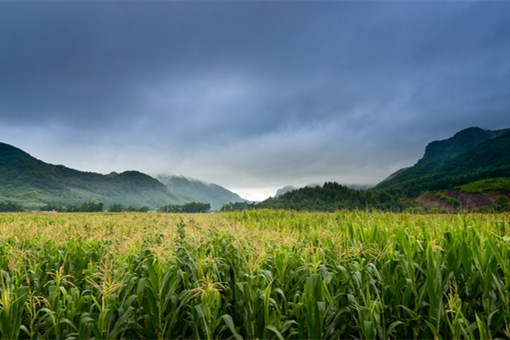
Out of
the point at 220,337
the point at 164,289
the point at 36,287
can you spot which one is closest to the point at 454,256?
the point at 220,337

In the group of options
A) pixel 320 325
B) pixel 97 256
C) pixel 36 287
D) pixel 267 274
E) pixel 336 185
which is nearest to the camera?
pixel 320 325

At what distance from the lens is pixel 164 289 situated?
13.5 feet

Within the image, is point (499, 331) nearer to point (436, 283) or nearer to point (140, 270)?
point (436, 283)

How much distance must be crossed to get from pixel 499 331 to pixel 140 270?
247 inches

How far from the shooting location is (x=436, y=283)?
385 cm

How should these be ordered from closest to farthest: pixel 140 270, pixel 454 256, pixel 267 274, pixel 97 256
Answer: pixel 267 274 < pixel 454 256 < pixel 140 270 < pixel 97 256

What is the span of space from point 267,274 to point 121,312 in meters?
2.24

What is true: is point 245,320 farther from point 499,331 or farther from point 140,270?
point 499,331

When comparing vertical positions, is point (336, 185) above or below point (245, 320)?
above

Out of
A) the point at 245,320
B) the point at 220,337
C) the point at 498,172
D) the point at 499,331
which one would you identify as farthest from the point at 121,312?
the point at 498,172

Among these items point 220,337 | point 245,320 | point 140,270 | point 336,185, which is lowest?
point 220,337

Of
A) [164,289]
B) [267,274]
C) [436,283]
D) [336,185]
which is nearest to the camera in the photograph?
[436,283]

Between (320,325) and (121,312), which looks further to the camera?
(121,312)

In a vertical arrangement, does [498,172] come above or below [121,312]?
above
